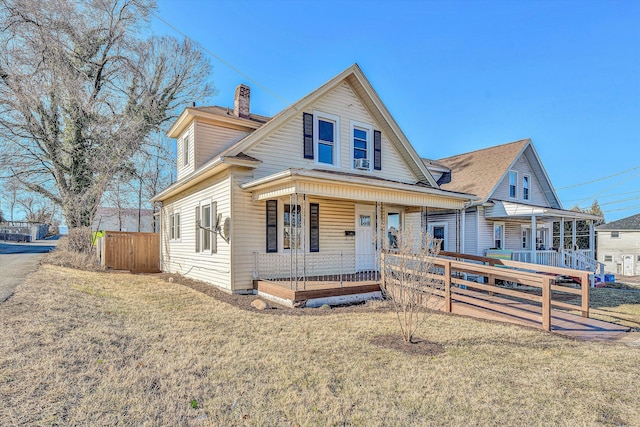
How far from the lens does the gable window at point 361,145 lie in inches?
468

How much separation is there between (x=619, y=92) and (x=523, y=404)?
4103cm

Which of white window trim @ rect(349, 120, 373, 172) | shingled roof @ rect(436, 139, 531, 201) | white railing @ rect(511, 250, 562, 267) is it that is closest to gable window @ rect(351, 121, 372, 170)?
white window trim @ rect(349, 120, 373, 172)

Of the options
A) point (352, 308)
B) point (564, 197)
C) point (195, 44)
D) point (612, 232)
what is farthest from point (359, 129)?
point (564, 197)

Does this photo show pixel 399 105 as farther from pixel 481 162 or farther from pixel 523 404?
pixel 523 404

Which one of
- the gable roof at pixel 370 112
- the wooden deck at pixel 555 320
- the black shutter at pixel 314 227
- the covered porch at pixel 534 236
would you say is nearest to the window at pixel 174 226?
the gable roof at pixel 370 112

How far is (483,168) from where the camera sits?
17.9 m

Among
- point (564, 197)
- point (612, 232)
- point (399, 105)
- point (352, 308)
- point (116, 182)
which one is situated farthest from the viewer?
point (564, 197)

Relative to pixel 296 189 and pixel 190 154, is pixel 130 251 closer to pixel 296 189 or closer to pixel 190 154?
pixel 190 154

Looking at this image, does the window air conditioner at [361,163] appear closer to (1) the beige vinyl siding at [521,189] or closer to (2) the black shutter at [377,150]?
(2) the black shutter at [377,150]

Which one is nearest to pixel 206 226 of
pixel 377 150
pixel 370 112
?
pixel 377 150

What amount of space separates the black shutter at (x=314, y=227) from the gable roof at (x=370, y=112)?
8.87 ft

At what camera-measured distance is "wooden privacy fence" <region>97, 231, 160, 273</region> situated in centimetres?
1548

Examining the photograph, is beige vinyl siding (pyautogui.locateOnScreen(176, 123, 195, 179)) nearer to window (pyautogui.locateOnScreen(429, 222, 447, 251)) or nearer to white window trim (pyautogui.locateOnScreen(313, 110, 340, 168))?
white window trim (pyautogui.locateOnScreen(313, 110, 340, 168))

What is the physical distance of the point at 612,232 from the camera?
36.0 m
